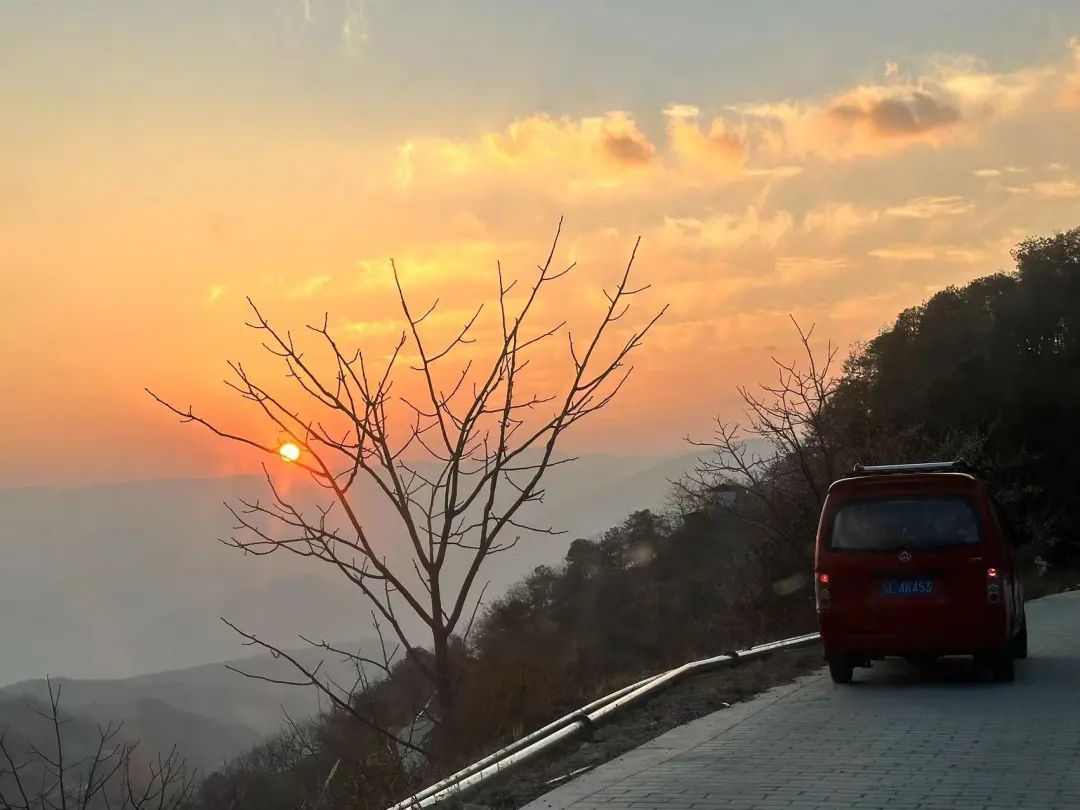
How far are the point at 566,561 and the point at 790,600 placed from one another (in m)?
34.7

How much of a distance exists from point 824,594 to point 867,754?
3.88m

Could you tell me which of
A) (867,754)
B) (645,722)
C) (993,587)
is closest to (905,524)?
(993,587)

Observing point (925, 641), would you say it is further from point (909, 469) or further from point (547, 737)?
point (547, 737)

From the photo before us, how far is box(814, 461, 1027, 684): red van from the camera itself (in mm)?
11672

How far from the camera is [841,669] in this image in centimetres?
1232

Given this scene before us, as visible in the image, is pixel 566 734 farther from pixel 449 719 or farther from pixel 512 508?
pixel 512 508

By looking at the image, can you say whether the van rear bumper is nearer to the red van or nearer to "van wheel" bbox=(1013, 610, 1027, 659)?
the red van

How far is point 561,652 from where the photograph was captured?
143 feet

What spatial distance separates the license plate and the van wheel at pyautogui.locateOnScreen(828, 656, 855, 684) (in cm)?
90

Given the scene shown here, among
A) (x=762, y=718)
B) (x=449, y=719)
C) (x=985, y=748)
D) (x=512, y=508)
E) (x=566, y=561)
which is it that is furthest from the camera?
(x=566, y=561)

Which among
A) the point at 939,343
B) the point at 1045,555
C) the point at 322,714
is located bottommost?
the point at 1045,555

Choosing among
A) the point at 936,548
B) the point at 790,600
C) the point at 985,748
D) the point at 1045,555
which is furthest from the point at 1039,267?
the point at 985,748

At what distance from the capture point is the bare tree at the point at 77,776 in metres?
8.58

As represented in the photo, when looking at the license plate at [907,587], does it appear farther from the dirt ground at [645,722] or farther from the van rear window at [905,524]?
the dirt ground at [645,722]
